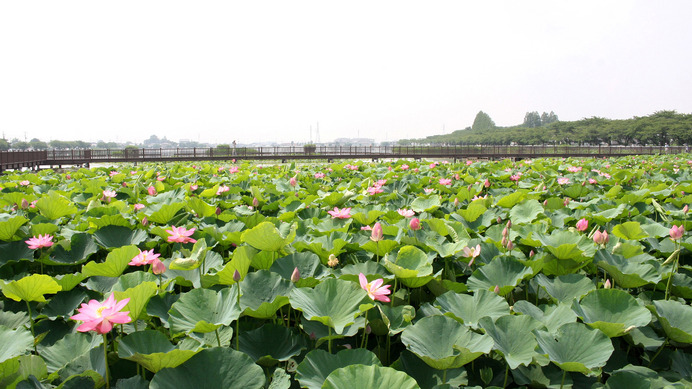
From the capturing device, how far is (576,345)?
100cm

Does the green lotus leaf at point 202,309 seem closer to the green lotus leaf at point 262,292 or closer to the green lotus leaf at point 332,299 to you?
the green lotus leaf at point 262,292

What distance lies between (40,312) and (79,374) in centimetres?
59

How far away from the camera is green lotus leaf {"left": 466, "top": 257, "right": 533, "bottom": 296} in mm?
1385

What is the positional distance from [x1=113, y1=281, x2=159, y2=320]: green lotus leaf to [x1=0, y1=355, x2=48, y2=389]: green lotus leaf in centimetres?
20

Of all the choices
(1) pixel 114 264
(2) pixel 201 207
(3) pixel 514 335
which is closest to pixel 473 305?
(3) pixel 514 335

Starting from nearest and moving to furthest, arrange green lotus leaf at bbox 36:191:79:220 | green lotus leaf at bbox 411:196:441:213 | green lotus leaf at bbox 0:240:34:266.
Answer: green lotus leaf at bbox 0:240:34:266, green lotus leaf at bbox 36:191:79:220, green lotus leaf at bbox 411:196:441:213

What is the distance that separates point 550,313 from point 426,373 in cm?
46

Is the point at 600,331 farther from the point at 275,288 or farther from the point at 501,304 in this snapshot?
the point at 275,288

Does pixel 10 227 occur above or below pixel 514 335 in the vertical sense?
above

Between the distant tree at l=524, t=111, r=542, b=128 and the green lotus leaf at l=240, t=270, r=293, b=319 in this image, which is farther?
the distant tree at l=524, t=111, r=542, b=128

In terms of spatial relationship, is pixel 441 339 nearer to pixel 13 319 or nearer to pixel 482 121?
pixel 13 319

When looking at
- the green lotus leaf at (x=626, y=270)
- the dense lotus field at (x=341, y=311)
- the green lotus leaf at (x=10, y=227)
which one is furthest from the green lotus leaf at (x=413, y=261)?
the green lotus leaf at (x=10, y=227)

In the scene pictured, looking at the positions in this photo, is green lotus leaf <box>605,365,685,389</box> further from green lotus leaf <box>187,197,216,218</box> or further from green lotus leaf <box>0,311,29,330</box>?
green lotus leaf <box>187,197,216,218</box>

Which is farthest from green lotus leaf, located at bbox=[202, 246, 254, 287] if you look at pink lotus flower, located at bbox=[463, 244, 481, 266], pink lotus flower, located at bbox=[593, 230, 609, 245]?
pink lotus flower, located at bbox=[593, 230, 609, 245]
